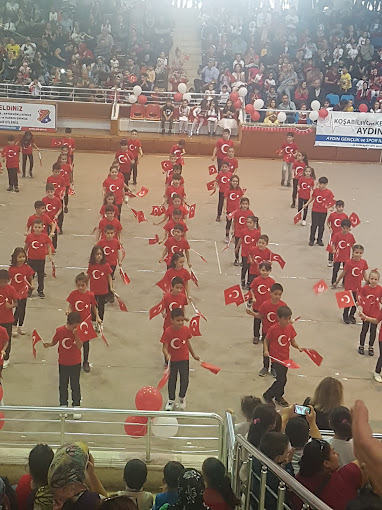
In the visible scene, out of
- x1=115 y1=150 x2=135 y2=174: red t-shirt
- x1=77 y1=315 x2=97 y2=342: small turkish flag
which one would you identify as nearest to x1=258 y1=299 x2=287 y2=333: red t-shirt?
x1=77 y1=315 x2=97 y2=342: small turkish flag

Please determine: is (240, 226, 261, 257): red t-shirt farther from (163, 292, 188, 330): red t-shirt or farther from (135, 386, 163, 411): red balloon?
(135, 386, 163, 411): red balloon

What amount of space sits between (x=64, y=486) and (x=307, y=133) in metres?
20.3

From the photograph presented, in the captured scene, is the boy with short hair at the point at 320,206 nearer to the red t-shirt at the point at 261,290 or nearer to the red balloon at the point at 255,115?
Result: the red t-shirt at the point at 261,290

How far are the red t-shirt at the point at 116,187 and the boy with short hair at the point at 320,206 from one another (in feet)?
13.1

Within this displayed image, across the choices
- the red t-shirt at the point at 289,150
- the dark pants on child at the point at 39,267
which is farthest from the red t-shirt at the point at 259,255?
the red t-shirt at the point at 289,150

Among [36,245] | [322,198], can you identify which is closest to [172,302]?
[36,245]

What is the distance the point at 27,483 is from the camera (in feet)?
16.2

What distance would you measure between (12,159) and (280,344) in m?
10.9

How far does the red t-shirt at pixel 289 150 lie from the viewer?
62.3 ft

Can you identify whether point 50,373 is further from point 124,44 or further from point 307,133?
point 124,44

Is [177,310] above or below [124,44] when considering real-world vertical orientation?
below

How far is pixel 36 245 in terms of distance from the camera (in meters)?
11.5

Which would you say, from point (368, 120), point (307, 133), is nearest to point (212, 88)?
point (307, 133)

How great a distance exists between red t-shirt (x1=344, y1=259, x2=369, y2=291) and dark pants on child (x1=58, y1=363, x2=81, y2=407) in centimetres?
481
